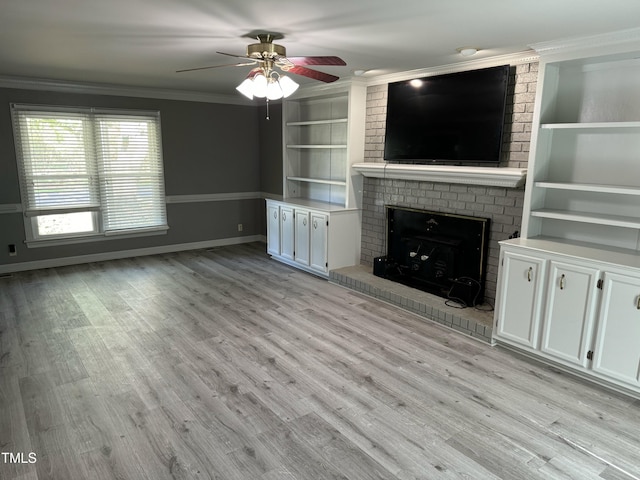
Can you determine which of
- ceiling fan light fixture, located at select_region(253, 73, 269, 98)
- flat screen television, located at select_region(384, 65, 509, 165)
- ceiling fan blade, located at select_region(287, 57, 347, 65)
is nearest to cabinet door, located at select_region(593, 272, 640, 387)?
flat screen television, located at select_region(384, 65, 509, 165)

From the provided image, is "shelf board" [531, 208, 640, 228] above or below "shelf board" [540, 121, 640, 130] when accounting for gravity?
below

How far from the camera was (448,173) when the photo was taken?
4180mm

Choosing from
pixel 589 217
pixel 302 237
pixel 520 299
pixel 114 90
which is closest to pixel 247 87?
pixel 520 299

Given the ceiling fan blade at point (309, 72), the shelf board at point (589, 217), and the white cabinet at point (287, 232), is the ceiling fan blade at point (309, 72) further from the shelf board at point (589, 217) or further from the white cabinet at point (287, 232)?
the white cabinet at point (287, 232)

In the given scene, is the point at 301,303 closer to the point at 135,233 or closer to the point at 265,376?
the point at 265,376

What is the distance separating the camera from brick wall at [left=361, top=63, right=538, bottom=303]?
3807mm

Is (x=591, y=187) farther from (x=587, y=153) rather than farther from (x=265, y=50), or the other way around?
(x=265, y=50)

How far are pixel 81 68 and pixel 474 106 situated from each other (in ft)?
13.4

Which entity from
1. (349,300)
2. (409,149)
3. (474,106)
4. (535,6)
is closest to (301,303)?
(349,300)

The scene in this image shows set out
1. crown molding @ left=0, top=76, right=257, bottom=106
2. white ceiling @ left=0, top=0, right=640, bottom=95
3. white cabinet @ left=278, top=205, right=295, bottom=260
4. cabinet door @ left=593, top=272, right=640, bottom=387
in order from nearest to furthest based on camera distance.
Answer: white ceiling @ left=0, top=0, right=640, bottom=95 < cabinet door @ left=593, top=272, right=640, bottom=387 < crown molding @ left=0, top=76, right=257, bottom=106 < white cabinet @ left=278, top=205, right=295, bottom=260

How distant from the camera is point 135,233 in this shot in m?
6.45

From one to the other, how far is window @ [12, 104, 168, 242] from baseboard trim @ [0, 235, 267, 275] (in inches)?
12.3

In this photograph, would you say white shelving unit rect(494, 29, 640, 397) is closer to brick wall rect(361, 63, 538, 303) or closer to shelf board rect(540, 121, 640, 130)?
shelf board rect(540, 121, 640, 130)

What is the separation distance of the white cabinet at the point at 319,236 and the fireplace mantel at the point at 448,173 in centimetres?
66
